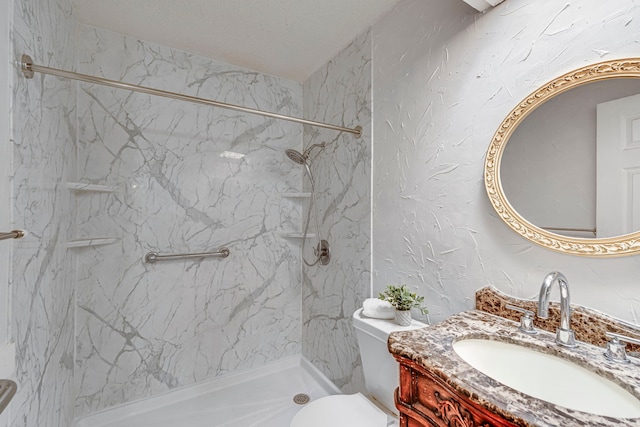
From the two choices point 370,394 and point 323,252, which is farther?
point 323,252

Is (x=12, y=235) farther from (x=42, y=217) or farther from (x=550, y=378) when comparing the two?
(x=550, y=378)

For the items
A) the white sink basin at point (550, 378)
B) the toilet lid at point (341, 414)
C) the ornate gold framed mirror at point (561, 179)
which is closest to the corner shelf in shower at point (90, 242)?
the toilet lid at point (341, 414)

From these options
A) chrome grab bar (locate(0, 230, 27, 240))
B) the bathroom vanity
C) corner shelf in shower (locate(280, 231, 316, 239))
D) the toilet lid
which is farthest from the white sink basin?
corner shelf in shower (locate(280, 231, 316, 239))

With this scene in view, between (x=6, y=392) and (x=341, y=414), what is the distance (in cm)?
111

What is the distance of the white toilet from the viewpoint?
1.17 meters

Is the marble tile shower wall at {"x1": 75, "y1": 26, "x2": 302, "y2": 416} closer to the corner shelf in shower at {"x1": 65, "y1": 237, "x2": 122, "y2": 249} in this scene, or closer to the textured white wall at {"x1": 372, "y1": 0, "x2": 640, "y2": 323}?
the corner shelf in shower at {"x1": 65, "y1": 237, "x2": 122, "y2": 249}

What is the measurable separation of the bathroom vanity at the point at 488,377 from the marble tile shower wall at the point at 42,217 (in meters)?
1.26

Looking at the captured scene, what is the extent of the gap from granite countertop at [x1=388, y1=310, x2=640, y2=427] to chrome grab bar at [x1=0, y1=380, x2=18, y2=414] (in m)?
0.98

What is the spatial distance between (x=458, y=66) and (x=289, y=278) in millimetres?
1882

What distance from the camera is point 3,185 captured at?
0.86 m

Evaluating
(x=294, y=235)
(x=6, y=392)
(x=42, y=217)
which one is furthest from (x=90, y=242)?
(x=294, y=235)

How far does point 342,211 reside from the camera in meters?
1.91

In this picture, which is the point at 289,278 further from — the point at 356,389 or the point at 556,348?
the point at 556,348

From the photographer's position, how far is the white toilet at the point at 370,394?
1.17 metres
